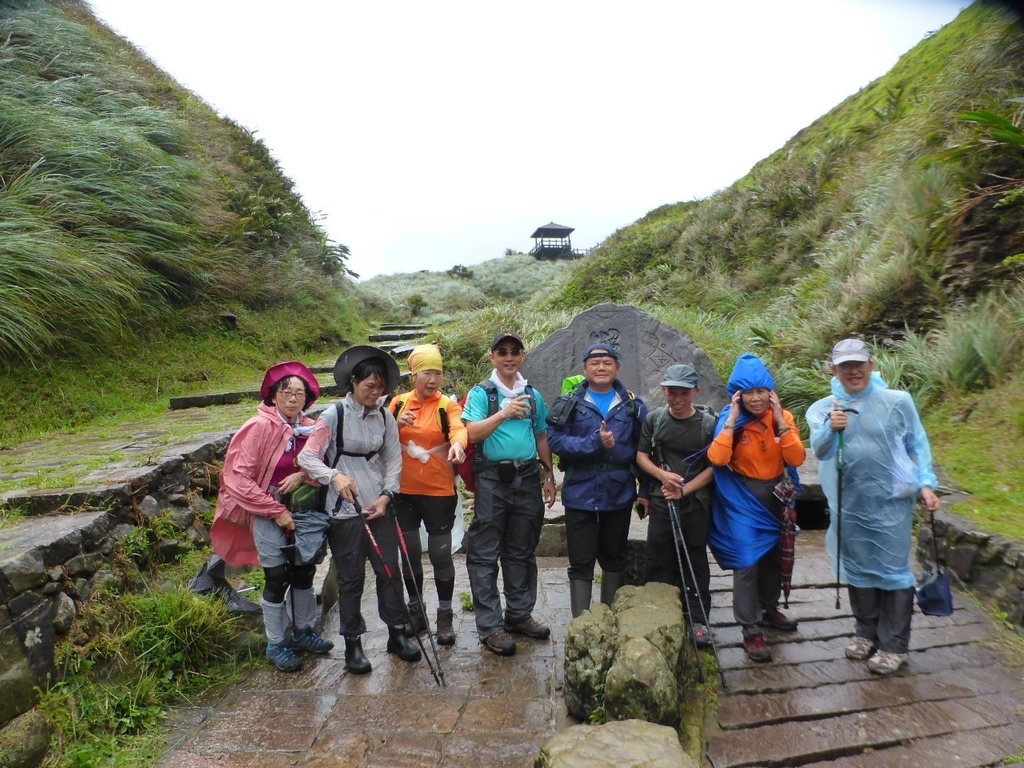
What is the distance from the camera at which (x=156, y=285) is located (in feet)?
27.7

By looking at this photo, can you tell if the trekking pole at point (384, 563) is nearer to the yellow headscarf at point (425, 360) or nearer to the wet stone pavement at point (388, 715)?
the wet stone pavement at point (388, 715)

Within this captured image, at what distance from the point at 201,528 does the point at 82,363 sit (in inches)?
137

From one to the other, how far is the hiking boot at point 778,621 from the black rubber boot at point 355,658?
7.78 feet

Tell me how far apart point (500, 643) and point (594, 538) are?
82cm

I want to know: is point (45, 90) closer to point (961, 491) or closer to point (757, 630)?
point (757, 630)

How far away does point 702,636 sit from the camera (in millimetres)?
3609

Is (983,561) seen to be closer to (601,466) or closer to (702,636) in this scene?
(702,636)

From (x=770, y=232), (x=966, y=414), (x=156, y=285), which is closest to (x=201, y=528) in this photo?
(x=156, y=285)

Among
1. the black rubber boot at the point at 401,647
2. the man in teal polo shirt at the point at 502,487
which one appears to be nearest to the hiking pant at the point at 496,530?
the man in teal polo shirt at the point at 502,487

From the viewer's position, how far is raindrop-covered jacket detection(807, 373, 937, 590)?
3.35 metres

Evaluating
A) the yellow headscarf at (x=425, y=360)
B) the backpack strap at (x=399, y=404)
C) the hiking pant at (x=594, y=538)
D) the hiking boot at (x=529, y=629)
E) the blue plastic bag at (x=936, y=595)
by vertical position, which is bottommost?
the hiking boot at (x=529, y=629)

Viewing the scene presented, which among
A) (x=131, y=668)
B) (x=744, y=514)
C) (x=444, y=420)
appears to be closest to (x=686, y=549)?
(x=744, y=514)

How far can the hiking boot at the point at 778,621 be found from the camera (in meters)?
3.80

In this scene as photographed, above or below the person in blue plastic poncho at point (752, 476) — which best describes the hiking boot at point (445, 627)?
below
